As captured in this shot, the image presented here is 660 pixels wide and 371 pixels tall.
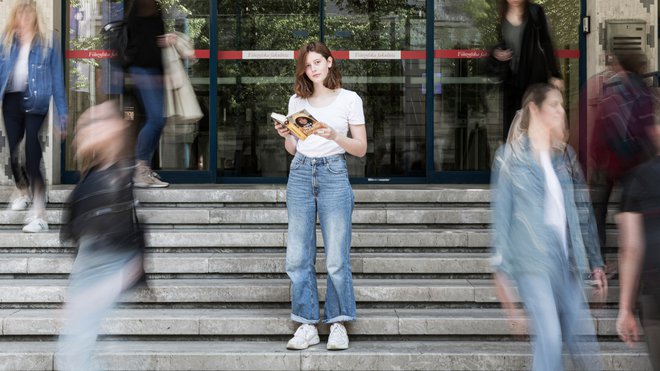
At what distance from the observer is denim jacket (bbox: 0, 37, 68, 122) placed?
6039mm

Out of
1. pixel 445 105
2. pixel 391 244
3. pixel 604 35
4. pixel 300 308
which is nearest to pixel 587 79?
pixel 604 35

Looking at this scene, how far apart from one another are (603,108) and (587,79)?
4059 mm

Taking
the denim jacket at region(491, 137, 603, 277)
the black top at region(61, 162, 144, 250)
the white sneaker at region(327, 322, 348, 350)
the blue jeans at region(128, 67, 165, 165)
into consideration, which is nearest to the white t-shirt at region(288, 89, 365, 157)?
the white sneaker at region(327, 322, 348, 350)

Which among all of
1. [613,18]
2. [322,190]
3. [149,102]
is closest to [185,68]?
[149,102]

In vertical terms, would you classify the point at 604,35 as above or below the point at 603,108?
above

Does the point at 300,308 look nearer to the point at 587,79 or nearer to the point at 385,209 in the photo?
the point at 385,209

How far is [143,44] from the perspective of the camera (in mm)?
6414

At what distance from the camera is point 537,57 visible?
5426mm

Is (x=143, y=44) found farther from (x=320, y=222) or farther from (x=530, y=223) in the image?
(x=530, y=223)

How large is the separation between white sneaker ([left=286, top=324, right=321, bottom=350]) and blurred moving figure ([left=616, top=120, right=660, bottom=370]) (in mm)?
2041

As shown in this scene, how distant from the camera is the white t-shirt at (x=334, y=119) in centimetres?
438

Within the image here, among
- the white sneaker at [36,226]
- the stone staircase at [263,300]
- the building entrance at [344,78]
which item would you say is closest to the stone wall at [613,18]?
the building entrance at [344,78]

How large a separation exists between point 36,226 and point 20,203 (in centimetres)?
61

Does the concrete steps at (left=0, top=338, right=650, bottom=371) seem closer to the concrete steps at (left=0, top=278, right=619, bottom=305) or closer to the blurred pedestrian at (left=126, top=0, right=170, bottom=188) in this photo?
the concrete steps at (left=0, top=278, right=619, bottom=305)
